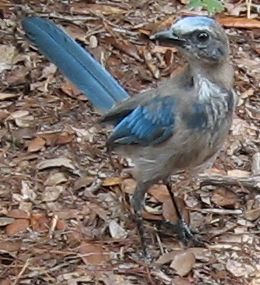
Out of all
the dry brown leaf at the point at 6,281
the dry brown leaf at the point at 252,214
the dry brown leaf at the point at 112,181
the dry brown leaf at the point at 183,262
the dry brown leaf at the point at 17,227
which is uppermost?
the dry brown leaf at the point at 112,181

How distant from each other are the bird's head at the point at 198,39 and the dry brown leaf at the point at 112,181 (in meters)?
0.94

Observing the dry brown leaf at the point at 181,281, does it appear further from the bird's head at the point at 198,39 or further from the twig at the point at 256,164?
the bird's head at the point at 198,39

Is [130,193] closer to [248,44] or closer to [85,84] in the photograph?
[85,84]

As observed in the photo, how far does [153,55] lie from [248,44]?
533 mm

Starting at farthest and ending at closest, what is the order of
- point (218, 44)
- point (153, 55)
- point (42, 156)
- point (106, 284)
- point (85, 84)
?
point (153, 55) < point (42, 156) < point (85, 84) < point (106, 284) < point (218, 44)

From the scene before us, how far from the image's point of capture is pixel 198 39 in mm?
4062

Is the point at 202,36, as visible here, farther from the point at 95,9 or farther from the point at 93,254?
the point at 95,9

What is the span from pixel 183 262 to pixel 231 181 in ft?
1.81

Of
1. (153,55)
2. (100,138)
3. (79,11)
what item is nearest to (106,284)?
(100,138)

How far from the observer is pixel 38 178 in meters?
4.91

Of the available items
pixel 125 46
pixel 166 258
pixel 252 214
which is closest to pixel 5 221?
pixel 166 258

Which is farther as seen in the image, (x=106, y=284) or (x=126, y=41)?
(x=126, y=41)

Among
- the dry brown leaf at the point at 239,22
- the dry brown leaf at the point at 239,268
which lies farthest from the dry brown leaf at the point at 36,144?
the dry brown leaf at the point at 239,22

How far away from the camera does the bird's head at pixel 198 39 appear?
4.05 metres
